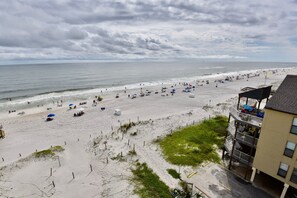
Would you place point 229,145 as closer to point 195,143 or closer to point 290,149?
point 195,143

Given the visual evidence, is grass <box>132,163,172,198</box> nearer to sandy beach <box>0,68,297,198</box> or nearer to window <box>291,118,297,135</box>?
sandy beach <box>0,68,297,198</box>

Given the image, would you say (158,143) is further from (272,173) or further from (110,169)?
(272,173)

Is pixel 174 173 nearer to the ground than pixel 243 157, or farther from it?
nearer to the ground

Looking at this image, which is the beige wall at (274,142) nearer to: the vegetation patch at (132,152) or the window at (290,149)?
the window at (290,149)

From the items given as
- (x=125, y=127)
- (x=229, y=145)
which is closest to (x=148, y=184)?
(x=229, y=145)

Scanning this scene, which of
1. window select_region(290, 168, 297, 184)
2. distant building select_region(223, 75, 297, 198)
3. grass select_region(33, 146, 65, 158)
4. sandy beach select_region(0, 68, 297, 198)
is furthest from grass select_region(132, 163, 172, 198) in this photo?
grass select_region(33, 146, 65, 158)

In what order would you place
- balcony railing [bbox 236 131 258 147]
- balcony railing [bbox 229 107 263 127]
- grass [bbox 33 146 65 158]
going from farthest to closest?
grass [bbox 33 146 65 158] < balcony railing [bbox 236 131 258 147] < balcony railing [bbox 229 107 263 127]

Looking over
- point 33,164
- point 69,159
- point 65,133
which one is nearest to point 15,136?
point 65,133
